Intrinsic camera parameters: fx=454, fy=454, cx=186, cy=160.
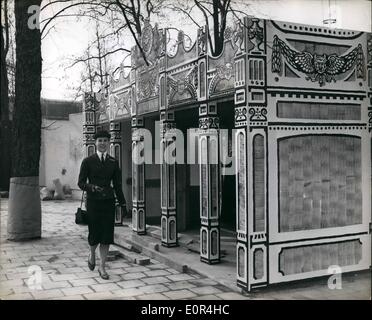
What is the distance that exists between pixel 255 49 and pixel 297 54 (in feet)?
2.07

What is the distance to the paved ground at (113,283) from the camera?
571cm

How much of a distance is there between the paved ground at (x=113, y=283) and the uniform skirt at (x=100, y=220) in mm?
604

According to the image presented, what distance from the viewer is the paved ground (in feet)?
18.7

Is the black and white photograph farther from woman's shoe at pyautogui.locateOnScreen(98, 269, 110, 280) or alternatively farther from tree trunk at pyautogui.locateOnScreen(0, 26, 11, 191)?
tree trunk at pyautogui.locateOnScreen(0, 26, 11, 191)

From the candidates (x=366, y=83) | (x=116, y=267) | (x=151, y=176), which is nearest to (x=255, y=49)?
(x=366, y=83)

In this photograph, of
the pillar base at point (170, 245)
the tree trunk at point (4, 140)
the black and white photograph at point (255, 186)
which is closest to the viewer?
the black and white photograph at point (255, 186)

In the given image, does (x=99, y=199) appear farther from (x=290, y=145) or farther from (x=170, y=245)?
(x=290, y=145)

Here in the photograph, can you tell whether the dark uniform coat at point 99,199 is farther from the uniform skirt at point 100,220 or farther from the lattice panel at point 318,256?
the lattice panel at point 318,256

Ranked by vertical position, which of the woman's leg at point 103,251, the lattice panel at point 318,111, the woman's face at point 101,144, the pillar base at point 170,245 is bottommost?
the pillar base at point 170,245

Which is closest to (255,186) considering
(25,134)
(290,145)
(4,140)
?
(290,145)

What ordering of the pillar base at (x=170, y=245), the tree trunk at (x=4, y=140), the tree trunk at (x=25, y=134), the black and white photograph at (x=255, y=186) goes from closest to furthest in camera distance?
the black and white photograph at (x=255, y=186) → the pillar base at (x=170, y=245) → the tree trunk at (x=25, y=134) → the tree trunk at (x=4, y=140)

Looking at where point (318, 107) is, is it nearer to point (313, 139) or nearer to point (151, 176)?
point (313, 139)

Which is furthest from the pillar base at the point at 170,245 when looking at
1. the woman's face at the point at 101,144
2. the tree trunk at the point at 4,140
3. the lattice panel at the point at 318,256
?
the tree trunk at the point at 4,140

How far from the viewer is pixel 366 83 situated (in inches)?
248
